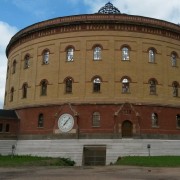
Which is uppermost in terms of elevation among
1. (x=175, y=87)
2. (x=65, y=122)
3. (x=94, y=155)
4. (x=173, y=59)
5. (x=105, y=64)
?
(x=173, y=59)

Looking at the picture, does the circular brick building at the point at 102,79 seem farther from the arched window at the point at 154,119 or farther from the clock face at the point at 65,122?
the arched window at the point at 154,119

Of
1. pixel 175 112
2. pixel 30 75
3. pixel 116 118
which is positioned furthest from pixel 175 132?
pixel 30 75

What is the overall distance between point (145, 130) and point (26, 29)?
713 inches

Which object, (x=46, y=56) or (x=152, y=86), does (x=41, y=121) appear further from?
(x=152, y=86)

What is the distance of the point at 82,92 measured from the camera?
3472 cm

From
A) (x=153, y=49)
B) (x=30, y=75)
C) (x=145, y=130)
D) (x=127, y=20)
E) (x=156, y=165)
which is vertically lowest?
(x=156, y=165)

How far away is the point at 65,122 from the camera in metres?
34.3

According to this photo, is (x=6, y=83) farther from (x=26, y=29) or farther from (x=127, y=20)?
(x=127, y=20)

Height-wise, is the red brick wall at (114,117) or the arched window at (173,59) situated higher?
the arched window at (173,59)

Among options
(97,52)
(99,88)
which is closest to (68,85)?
(99,88)

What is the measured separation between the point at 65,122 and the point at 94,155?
4.39 m

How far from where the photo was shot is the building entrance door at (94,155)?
3284cm

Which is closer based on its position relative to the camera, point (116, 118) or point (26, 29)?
point (116, 118)

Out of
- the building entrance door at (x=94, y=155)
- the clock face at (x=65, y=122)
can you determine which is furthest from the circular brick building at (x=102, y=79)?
the building entrance door at (x=94, y=155)
